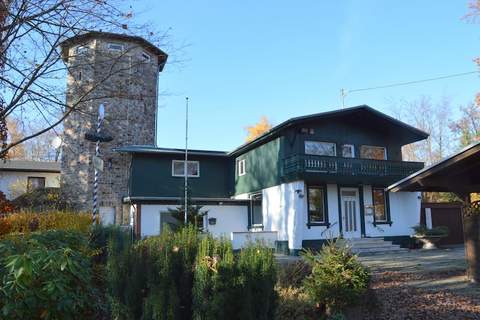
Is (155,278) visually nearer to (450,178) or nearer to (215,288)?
(215,288)

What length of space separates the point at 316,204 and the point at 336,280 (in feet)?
43.5

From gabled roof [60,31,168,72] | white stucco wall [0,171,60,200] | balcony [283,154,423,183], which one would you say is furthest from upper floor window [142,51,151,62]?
white stucco wall [0,171,60,200]

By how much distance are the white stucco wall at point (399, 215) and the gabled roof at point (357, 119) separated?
3.20 meters

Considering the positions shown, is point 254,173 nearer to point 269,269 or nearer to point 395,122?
point 395,122

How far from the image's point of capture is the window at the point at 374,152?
70.5 feet

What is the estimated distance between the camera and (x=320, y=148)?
20.1 metres

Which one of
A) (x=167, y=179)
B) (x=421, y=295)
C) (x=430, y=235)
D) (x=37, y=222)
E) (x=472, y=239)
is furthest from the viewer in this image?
(x=167, y=179)

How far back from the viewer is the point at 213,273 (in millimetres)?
4258

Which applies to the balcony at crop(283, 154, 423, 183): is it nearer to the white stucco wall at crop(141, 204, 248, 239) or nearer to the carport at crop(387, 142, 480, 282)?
the white stucco wall at crop(141, 204, 248, 239)

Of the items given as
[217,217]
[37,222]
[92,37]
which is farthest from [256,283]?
[217,217]

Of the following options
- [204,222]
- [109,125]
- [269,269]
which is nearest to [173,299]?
[269,269]

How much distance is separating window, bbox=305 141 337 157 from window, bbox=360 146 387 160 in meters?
2.05

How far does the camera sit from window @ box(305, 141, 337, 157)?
64.6ft

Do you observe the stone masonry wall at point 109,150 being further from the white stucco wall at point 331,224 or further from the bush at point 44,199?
the white stucco wall at point 331,224
